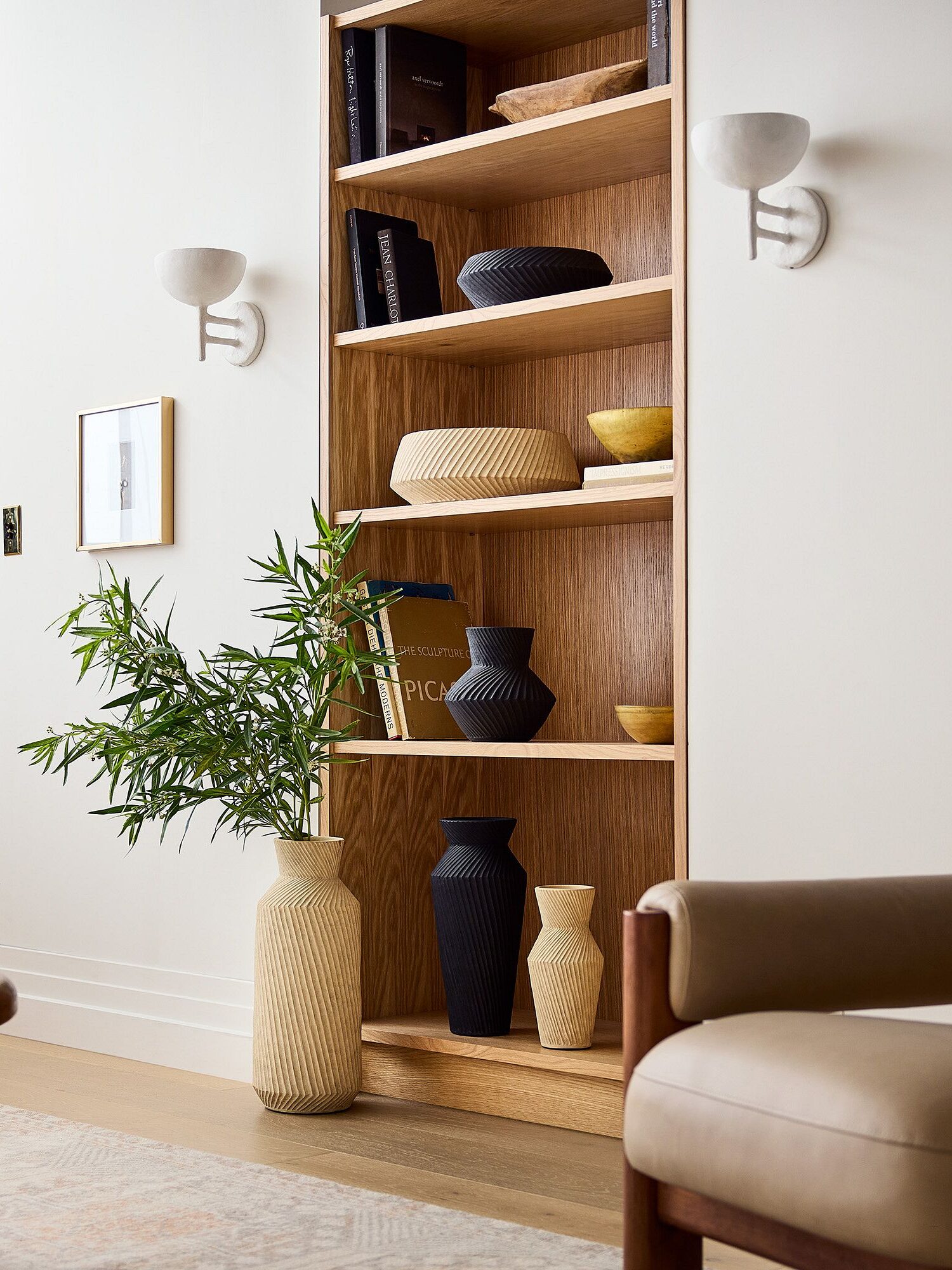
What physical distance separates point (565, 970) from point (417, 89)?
6.41 ft

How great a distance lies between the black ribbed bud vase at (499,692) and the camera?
10.0 ft

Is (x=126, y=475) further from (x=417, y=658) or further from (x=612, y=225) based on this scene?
(x=612, y=225)

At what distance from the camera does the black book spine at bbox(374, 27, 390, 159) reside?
3.28m

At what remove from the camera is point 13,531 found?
4.04m

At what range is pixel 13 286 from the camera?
4.05 meters

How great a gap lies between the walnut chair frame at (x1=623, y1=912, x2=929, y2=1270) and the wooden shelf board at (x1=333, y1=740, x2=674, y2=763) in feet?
3.57

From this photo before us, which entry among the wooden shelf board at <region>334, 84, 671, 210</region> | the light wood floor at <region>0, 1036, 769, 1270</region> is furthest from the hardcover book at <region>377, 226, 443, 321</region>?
the light wood floor at <region>0, 1036, 769, 1270</region>

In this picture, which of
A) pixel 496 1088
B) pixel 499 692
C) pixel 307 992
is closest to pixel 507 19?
pixel 499 692

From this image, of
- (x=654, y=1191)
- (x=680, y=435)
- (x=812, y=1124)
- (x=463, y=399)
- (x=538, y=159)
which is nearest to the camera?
(x=812, y=1124)

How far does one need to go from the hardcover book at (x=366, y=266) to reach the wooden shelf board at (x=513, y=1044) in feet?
5.01

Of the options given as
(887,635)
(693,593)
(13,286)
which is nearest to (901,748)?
(887,635)

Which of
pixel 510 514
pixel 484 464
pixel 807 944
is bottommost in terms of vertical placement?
pixel 807 944

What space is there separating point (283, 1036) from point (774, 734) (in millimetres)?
1157

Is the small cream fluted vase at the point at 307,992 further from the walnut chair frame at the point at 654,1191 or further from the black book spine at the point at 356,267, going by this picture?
the walnut chair frame at the point at 654,1191
